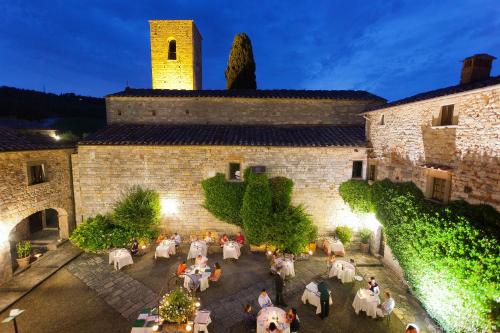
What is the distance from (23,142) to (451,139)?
18564 mm

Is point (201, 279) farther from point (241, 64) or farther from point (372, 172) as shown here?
point (241, 64)

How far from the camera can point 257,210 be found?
10852mm

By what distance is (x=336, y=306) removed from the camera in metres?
8.70

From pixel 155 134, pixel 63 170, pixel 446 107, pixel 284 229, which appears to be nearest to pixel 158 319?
pixel 284 229

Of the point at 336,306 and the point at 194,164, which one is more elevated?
the point at 194,164

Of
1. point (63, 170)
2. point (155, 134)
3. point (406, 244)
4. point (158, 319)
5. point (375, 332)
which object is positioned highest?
point (155, 134)

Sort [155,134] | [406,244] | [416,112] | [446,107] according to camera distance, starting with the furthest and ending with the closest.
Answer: [155,134] → [416,112] → [406,244] → [446,107]

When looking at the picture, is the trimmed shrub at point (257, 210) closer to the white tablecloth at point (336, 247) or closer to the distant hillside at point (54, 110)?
the white tablecloth at point (336, 247)

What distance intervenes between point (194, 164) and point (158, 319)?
7718 millimetres

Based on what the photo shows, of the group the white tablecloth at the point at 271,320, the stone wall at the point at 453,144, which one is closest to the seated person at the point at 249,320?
the white tablecloth at the point at 271,320

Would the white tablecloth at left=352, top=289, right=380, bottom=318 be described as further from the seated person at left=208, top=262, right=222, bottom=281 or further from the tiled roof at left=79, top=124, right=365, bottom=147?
the tiled roof at left=79, top=124, right=365, bottom=147

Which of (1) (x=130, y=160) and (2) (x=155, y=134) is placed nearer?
(1) (x=130, y=160)

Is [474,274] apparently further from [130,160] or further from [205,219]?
[130,160]

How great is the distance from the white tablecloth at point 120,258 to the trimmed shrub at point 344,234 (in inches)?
438
